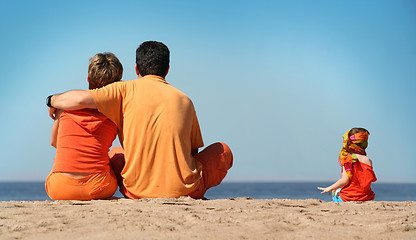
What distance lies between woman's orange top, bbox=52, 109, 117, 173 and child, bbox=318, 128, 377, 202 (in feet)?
A: 9.79

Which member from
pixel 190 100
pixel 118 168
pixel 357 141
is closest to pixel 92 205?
pixel 118 168

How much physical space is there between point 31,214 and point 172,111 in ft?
5.10

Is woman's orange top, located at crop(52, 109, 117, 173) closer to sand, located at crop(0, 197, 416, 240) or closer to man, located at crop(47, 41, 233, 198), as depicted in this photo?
man, located at crop(47, 41, 233, 198)

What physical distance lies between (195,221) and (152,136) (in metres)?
1.29

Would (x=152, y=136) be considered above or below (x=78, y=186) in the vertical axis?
above

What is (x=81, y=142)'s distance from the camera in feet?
14.3

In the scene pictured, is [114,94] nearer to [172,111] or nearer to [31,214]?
[172,111]

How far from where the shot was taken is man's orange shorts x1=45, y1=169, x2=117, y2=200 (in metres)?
4.35

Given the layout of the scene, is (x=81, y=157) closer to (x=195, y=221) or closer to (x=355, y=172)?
(x=195, y=221)

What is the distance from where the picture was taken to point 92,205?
12.9ft

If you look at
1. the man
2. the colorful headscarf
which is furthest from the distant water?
the man

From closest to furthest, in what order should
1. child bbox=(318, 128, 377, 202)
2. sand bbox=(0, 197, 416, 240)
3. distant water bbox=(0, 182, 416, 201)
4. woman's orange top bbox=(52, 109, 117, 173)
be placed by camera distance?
1. sand bbox=(0, 197, 416, 240)
2. woman's orange top bbox=(52, 109, 117, 173)
3. child bbox=(318, 128, 377, 202)
4. distant water bbox=(0, 182, 416, 201)

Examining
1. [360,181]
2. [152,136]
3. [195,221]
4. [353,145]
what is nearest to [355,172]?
[360,181]

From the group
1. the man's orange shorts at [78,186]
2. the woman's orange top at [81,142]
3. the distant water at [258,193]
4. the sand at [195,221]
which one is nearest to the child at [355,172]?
the sand at [195,221]
